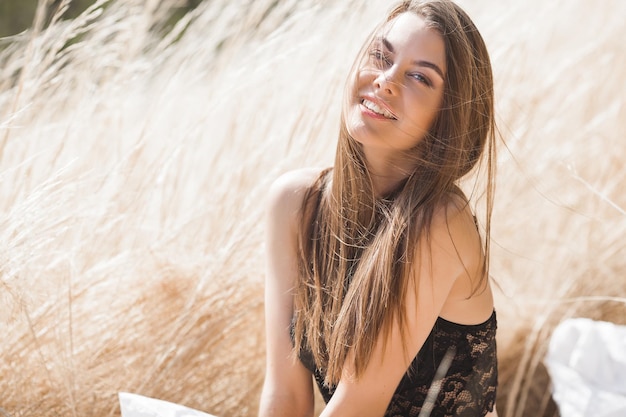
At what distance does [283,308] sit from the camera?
6.39 feet

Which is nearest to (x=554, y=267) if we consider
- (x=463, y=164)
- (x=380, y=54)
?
(x=463, y=164)

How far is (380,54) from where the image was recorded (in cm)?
169

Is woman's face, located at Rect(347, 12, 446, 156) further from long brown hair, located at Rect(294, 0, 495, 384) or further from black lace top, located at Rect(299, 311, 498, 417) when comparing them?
black lace top, located at Rect(299, 311, 498, 417)

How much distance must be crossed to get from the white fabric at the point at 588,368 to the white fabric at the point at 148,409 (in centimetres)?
93

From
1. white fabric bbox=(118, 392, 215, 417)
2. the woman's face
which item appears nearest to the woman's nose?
the woman's face

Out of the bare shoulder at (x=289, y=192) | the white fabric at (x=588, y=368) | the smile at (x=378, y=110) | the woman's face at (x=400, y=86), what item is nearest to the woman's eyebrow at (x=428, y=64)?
the woman's face at (x=400, y=86)

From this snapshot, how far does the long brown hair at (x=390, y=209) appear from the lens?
164cm

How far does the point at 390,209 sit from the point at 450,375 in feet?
1.33

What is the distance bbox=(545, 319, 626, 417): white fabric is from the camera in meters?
1.90

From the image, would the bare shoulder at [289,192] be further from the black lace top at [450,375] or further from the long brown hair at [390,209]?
the black lace top at [450,375]

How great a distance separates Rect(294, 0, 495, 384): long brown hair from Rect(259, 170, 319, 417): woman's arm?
0.33 feet

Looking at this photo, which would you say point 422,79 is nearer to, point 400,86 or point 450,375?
point 400,86

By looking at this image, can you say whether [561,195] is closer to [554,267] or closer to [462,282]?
[554,267]

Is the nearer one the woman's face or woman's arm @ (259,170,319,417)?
the woman's face
